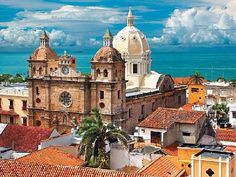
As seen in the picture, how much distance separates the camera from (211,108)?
5962cm

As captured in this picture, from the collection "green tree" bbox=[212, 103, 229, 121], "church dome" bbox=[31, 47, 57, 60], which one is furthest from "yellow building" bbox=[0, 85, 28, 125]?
"green tree" bbox=[212, 103, 229, 121]

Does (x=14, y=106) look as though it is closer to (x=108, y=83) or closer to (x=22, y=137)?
(x=108, y=83)

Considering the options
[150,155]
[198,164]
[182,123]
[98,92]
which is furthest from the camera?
[98,92]

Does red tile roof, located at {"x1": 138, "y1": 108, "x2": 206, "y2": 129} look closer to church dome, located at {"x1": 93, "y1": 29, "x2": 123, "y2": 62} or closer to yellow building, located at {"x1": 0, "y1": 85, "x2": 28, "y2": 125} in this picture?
church dome, located at {"x1": 93, "y1": 29, "x2": 123, "y2": 62}

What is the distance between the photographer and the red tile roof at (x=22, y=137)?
38875 mm

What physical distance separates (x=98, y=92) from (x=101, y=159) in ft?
68.4

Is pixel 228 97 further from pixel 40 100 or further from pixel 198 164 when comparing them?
pixel 198 164

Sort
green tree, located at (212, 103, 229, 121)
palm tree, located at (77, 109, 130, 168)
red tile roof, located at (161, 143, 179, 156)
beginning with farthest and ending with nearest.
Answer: green tree, located at (212, 103, 229, 121), red tile roof, located at (161, 143, 179, 156), palm tree, located at (77, 109, 130, 168)

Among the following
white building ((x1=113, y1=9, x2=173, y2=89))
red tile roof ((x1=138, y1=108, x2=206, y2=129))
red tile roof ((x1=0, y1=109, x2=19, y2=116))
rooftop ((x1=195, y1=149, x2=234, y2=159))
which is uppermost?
white building ((x1=113, y1=9, x2=173, y2=89))

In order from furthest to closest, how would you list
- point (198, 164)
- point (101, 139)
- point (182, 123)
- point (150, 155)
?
point (182, 123) → point (101, 139) → point (150, 155) → point (198, 164)

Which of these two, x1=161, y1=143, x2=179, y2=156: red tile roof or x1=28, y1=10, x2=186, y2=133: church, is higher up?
x1=28, y1=10, x2=186, y2=133: church

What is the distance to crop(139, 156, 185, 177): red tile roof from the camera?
89.5 ft

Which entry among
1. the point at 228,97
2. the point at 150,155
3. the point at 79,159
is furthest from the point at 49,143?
the point at 228,97

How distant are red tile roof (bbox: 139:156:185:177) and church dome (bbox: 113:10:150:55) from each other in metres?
31.9
